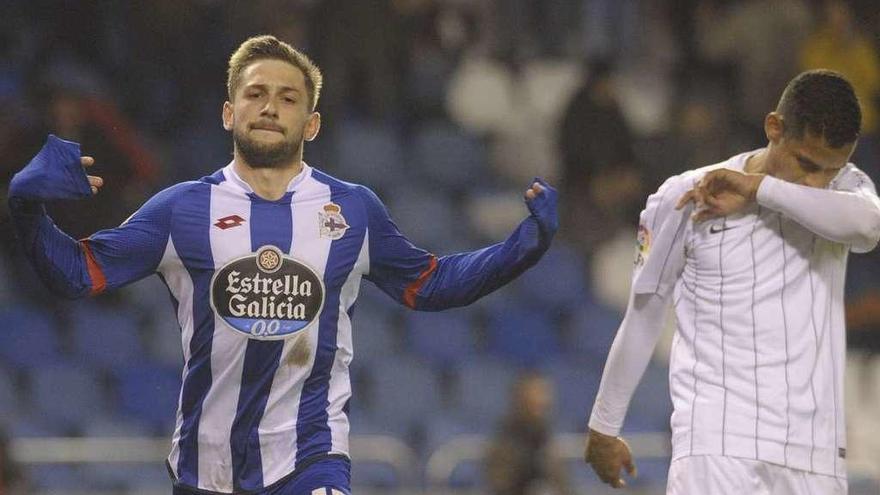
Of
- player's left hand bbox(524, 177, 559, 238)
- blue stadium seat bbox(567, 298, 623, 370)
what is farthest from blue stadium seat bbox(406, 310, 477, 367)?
player's left hand bbox(524, 177, 559, 238)

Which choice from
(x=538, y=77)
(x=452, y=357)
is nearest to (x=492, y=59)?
(x=538, y=77)

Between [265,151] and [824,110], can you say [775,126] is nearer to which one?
[824,110]

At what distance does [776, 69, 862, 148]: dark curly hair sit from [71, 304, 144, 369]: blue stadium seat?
20.8ft

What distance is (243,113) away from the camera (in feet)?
17.0

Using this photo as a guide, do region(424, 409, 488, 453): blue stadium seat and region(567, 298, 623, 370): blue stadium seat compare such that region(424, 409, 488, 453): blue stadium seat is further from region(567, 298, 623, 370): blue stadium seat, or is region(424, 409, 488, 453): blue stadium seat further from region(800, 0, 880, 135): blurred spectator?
region(800, 0, 880, 135): blurred spectator

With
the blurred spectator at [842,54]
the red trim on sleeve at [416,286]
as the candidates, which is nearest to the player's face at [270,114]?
the red trim on sleeve at [416,286]

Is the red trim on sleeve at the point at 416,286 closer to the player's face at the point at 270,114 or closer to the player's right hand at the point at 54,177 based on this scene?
→ the player's face at the point at 270,114

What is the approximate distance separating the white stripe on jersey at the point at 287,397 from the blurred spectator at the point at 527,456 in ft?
14.7

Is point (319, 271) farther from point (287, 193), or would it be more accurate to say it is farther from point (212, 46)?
point (212, 46)

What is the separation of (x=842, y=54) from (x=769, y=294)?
7.63 m

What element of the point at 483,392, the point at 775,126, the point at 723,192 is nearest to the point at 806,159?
the point at 775,126

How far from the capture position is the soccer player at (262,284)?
499 cm

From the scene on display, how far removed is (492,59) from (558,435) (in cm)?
336

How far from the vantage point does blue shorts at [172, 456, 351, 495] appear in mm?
4914
